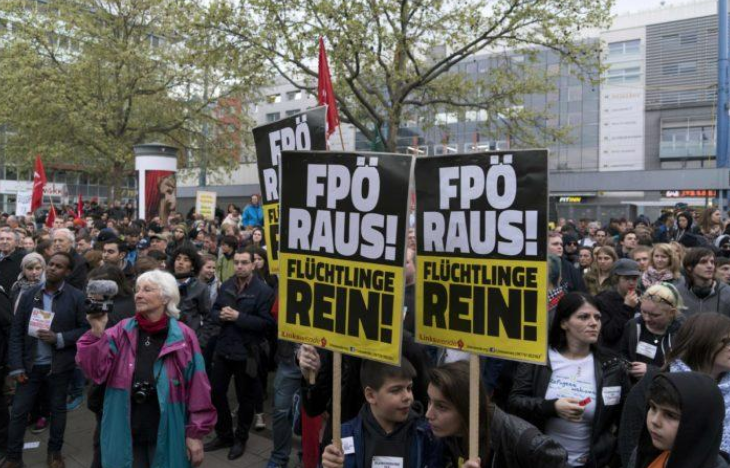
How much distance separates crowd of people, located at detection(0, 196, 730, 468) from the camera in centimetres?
255

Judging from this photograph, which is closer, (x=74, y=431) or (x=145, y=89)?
(x=74, y=431)

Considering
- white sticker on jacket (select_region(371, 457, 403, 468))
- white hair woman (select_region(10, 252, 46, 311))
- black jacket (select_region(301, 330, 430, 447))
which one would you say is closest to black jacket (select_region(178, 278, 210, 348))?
white hair woman (select_region(10, 252, 46, 311))

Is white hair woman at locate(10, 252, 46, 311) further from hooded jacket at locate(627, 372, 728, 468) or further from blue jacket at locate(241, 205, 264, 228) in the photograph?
blue jacket at locate(241, 205, 264, 228)

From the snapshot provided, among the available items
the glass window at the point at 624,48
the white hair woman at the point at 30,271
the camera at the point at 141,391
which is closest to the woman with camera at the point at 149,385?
the camera at the point at 141,391

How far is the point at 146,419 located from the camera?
3553 millimetres

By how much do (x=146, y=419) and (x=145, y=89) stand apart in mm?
22331

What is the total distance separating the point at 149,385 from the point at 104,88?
2193cm

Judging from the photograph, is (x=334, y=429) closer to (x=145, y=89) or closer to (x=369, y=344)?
(x=369, y=344)

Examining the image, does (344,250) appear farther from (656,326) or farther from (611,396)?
(656,326)

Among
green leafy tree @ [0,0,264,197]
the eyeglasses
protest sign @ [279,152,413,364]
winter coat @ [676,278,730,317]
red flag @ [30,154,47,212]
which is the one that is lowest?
winter coat @ [676,278,730,317]

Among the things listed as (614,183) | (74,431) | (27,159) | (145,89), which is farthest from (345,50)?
(614,183)

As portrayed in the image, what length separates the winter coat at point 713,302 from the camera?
5113mm

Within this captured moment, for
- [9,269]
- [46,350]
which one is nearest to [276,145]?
[46,350]

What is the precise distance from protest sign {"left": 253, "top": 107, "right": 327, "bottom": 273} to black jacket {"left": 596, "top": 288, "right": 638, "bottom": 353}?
2.53 metres
